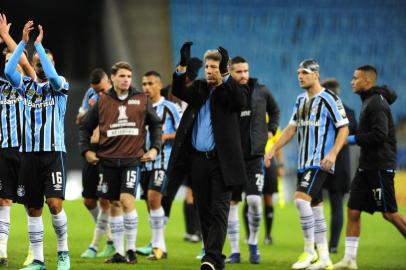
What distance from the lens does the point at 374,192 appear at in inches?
406

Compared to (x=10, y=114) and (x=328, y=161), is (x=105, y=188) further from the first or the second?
(x=328, y=161)

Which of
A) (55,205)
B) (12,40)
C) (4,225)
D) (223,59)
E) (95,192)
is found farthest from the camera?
(95,192)

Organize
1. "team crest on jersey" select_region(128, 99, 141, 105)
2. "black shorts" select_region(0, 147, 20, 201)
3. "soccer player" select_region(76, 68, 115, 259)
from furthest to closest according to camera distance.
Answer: "soccer player" select_region(76, 68, 115, 259), "team crest on jersey" select_region(128, 99, 141, 105), "black shorts" select_region(0, 147, 20, 201)

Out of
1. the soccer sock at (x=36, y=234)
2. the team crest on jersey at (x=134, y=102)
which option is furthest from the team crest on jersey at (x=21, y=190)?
the team crest on jersey at (x=134, y=102)

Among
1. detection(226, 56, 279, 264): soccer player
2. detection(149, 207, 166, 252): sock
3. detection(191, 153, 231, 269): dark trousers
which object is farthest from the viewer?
detection(149, 207, 166, 252): sock

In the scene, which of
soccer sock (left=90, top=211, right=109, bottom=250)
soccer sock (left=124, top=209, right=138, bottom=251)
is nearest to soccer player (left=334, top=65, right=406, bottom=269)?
soccer sock (left=124, top=209, right=138, bottom=251)

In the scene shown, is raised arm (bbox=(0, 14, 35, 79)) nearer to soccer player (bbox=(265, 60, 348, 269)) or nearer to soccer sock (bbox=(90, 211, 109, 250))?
soccer sock (bbox=(90, 211, 109, 250))

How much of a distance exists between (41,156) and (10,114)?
1137mm

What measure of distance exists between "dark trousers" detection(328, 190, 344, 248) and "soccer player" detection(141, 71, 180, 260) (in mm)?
2725

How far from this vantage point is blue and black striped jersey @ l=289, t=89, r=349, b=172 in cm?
987

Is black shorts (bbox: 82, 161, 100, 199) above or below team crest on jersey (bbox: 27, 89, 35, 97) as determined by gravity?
below

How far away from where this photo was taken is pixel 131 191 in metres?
10.0

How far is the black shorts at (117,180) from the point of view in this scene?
10031mm

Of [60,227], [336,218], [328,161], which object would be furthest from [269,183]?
[60,227]
